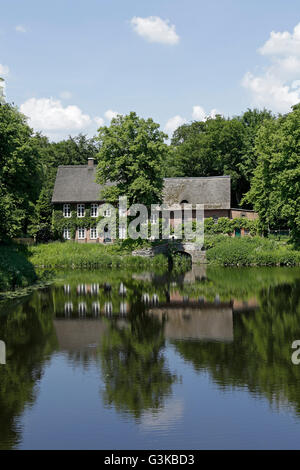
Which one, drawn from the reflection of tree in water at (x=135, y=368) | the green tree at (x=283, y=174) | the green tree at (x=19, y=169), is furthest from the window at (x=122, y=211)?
the reflection of tree in water at (x=135, y=368)

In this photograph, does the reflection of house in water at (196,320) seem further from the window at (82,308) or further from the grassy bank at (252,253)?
the grassy bank at (252,253)

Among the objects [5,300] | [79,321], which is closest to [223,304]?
[79,321]

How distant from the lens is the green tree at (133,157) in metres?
45.8

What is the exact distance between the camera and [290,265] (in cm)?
4362

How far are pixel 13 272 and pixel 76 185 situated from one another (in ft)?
99.3

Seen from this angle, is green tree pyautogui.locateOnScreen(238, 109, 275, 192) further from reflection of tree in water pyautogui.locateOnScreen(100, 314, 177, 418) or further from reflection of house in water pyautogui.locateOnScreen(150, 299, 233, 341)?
reflection of tree in water pyautogui.locateOnScreen(100, 314, 177, 418)

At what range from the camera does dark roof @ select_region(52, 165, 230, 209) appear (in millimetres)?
56688

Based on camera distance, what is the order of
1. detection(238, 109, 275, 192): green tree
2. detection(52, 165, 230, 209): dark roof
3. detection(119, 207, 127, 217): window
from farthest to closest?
detection(238, 109, 275, 192): green tree, detection(52, 165, 230, 209): dark roof, detection(119, 207, 127, 217): window

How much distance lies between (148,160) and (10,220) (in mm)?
19567

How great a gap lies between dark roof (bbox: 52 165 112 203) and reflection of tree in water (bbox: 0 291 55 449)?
32725mm

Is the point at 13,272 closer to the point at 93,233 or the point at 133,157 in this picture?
the point at 133,157

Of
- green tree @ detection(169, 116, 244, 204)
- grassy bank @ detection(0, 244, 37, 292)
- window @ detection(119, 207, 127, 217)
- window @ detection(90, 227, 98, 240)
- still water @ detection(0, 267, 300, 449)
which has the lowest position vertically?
still water @ detection(0, 267, 300, 449)

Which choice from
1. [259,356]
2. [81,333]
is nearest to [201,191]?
[81,333]

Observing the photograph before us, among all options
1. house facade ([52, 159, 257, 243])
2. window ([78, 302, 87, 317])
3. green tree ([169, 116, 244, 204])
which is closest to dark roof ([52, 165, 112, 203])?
house facade ([52, 159, 257, 243])
